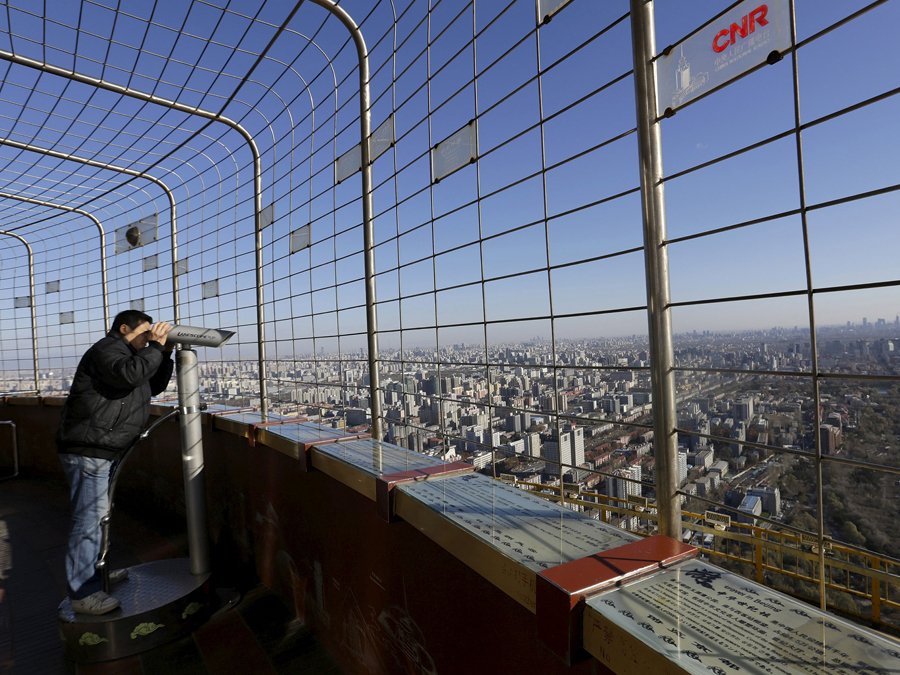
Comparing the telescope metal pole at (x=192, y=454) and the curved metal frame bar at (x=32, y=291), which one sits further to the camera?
the curved metal frame bar at (x=32, y=291)

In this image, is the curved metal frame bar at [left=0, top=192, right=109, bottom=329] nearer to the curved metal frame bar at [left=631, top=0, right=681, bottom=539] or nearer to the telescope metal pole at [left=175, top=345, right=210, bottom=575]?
the telescope metal pole at [left=175, top=345, right=210, bottom=575]

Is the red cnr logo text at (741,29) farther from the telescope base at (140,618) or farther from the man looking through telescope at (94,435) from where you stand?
the telescope base at (140,618)

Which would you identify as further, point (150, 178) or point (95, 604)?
point (150, 178)

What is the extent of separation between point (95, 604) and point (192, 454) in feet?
2.81

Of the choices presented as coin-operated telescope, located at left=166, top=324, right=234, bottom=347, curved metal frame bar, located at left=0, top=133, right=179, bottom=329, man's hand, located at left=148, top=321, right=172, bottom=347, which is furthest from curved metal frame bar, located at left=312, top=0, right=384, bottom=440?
curved metal frame bar, located at left=0, top=133, right=179, bottom=329

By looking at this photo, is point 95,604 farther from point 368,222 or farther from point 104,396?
point 368,222

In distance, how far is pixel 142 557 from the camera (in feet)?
11.7

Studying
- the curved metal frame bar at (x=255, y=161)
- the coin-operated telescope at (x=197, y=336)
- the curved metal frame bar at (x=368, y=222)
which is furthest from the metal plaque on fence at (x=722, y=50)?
the curved metal frame bar at (x=255, y=161)

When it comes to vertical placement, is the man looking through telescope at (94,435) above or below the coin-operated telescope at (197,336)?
below

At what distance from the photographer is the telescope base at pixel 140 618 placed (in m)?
2.47

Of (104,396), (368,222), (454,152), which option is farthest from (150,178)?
(454,152)

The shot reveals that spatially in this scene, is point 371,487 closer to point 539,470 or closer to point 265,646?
point 539,470

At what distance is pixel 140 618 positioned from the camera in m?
2.54

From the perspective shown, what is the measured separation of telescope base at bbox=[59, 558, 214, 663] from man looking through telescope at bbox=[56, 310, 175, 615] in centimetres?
8
